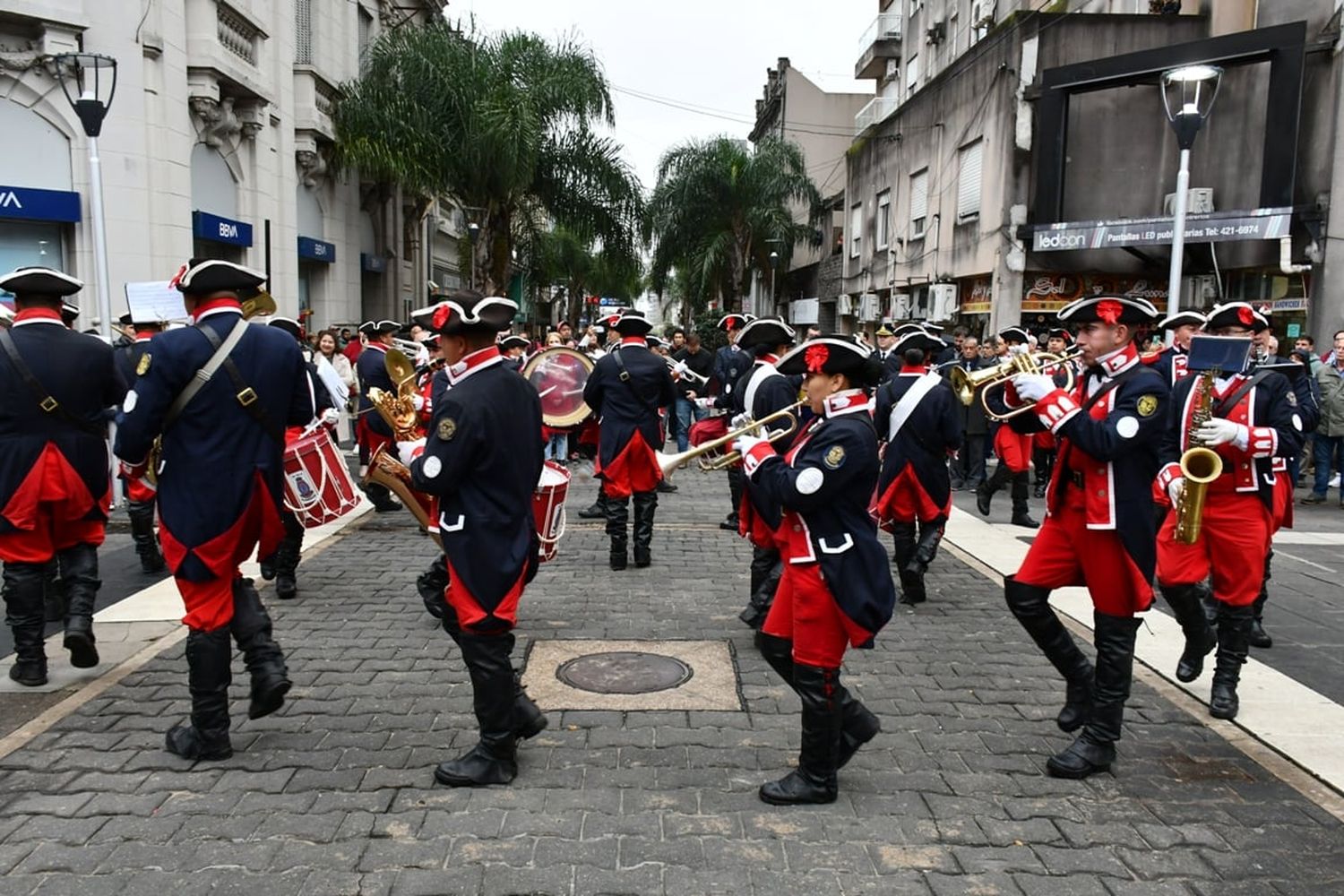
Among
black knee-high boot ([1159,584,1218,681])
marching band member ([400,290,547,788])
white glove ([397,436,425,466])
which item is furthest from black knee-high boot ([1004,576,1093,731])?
white glove ([397,436,425,466])

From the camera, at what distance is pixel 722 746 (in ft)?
15.6

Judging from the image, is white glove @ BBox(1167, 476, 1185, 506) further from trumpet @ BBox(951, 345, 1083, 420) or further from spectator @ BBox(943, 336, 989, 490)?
spectator @ BBox(943, 336, 989, 490)

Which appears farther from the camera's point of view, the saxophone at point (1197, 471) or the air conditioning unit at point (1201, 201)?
the air conditioning unit at point (1201, 201)

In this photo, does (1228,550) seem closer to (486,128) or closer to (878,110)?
(486,128)

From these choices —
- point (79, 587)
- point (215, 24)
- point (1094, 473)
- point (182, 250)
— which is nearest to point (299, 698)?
point (79, 587)

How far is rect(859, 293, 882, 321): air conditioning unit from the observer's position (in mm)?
29297

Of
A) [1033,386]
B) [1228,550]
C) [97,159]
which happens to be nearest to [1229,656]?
[1228,550]

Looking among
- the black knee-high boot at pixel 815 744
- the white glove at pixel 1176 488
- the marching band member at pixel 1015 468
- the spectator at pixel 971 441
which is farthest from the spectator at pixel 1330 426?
the black knee-high boot at pixel 815 744

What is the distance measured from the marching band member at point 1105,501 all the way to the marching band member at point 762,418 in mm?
1634

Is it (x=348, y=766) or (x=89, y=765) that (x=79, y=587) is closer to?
(x=89, y=765)

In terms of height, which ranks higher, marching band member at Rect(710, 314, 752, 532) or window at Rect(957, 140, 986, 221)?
window at Rect(957, 140, 986, 221)

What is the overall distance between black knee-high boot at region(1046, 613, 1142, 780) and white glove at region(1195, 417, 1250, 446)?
1175 millimetres

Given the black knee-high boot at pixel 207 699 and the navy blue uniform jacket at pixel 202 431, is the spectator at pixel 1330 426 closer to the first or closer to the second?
the navy blue uniform jacket at pixel 202 431

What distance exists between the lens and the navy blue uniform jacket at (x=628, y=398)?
28.6ft
